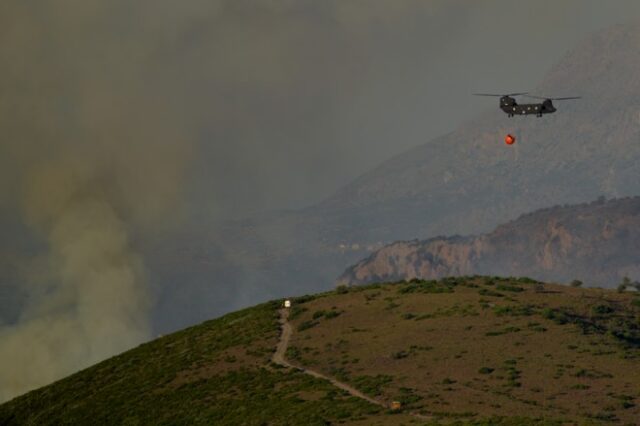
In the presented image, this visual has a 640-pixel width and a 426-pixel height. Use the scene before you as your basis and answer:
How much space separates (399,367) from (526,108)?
5497 centimetres

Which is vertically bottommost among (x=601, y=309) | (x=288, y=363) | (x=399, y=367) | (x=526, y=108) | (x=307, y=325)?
(x=399, y=367)

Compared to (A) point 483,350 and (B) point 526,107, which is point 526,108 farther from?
(A) point 483,350

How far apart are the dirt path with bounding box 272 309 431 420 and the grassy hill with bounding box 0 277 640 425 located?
106 cm

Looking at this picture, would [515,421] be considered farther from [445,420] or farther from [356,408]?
[356,408]

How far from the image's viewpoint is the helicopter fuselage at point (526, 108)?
179625mm

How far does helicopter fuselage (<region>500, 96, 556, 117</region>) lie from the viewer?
589ft

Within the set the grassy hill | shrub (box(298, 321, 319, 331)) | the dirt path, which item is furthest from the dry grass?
the dirt path

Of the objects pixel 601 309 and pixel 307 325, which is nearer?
pixel 601 309

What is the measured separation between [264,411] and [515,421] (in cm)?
3444

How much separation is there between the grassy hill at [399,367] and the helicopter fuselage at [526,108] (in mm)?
28687

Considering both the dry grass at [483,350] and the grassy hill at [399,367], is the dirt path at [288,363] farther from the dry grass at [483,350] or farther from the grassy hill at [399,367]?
the dry grass at [483,350]

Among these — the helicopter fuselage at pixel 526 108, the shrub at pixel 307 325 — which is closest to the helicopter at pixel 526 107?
the helicopter fuselage at pixel 526 108

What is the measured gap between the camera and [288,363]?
527 ft

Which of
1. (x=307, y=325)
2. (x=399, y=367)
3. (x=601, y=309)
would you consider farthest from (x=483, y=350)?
(x=307, y=325)
